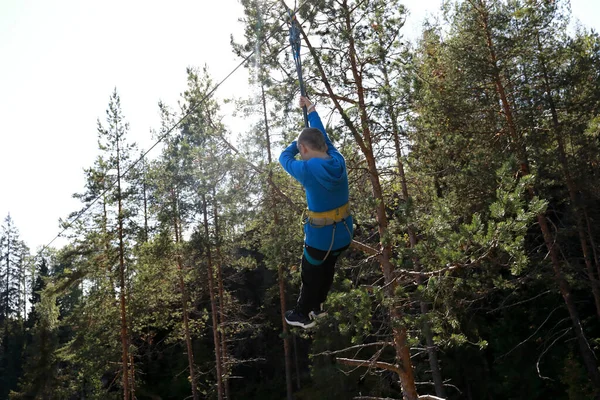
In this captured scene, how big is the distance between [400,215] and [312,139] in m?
3.49

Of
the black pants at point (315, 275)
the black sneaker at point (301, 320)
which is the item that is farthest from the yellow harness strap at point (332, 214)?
the black sneaker at point (301, 320)

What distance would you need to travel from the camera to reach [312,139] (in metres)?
3.55

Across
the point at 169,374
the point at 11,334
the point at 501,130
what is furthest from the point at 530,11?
the point at 11,334

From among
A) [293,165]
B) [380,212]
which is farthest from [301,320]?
[380,212]

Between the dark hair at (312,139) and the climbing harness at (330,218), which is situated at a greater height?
the dark hair at (312,139)

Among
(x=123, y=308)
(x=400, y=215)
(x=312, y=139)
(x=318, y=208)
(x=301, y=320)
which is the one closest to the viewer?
(x=312, y=139)

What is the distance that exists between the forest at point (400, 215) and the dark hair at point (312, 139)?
85.3 inches

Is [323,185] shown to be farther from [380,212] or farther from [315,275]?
[380,212]

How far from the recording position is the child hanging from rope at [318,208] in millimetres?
3543

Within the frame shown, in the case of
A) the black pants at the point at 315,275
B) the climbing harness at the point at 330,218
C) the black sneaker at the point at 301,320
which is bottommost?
the black sneaker at the point at 301,320

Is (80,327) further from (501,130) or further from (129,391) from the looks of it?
(501,130)

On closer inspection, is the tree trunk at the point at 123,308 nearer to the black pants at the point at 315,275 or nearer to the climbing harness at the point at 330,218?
the black pants at the point at 315,275

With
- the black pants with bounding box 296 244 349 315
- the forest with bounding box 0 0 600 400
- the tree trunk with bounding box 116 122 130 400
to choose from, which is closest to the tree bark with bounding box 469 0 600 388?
the forest with bounding box 0 0 600 400

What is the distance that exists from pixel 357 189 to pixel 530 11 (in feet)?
20.7
